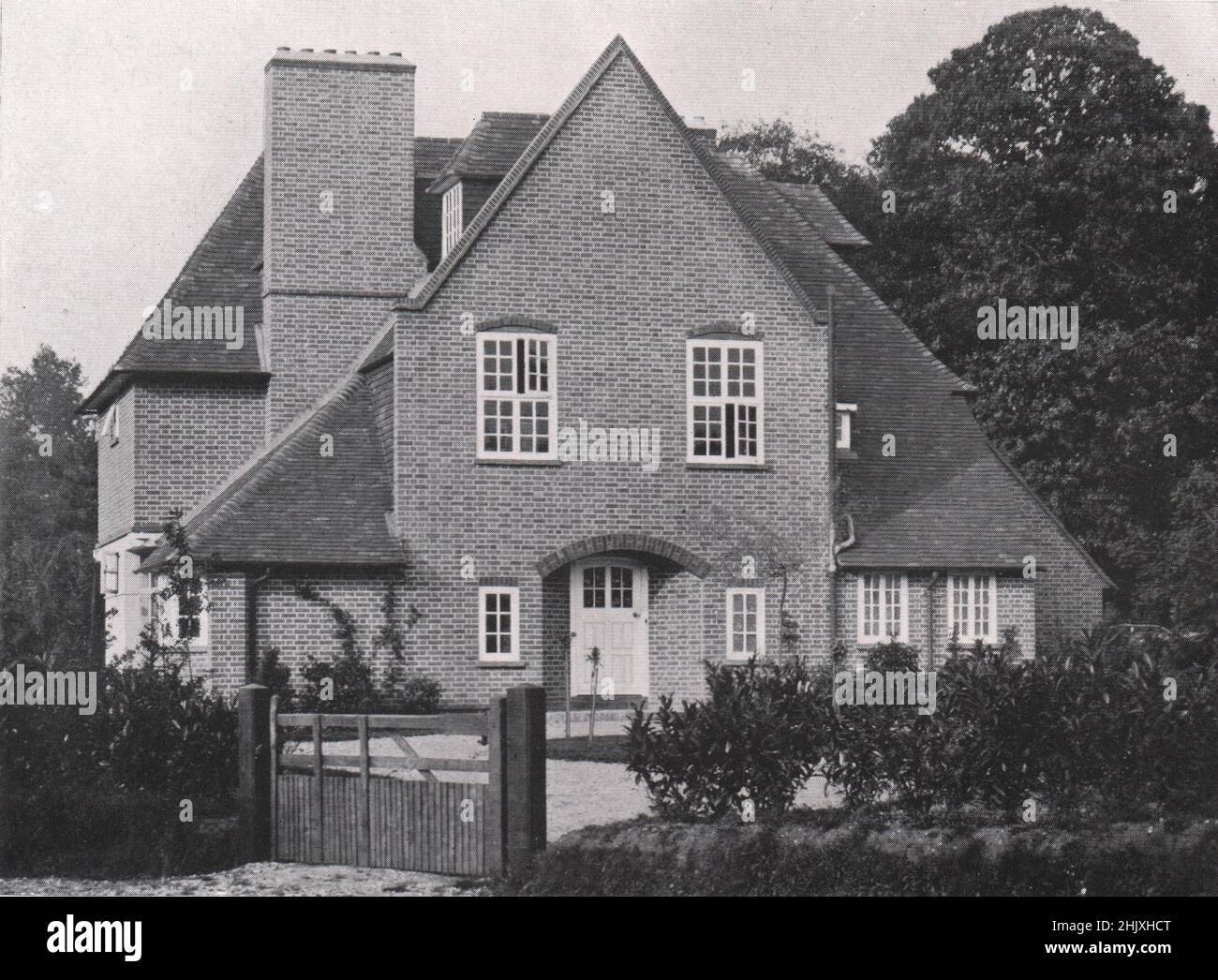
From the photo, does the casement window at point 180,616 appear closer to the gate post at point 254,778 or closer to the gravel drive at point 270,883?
the gate post at point 254,778

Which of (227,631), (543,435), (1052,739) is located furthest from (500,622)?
(1052,739)

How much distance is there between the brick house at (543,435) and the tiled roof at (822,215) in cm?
352

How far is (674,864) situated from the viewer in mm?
14695

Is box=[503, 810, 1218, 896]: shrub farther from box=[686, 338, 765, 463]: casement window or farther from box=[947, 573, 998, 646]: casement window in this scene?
box=[947, 573, 998, 646]: casement window

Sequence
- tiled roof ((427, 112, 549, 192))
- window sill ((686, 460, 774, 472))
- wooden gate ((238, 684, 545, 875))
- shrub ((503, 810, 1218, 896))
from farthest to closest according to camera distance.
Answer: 1. tiled roof ((427, 112, 549, 192))
2. window sill ((686, 460, 774, 472))
3. wooden gate ((238, 684, 545, 875))
4. shrub ((503, 810, 1218, 896))

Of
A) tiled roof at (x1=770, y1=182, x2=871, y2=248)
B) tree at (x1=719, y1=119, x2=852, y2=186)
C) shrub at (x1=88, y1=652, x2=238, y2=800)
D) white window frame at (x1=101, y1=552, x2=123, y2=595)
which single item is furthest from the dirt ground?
tree at (x1=719, y1=119, x2=852, y2=186)

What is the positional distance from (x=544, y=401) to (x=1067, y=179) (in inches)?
742

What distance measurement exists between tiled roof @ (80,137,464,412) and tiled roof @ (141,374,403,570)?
358 cm

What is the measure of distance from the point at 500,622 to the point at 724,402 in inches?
198

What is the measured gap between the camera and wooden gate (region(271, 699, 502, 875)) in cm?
1550

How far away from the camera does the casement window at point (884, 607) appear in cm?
3164

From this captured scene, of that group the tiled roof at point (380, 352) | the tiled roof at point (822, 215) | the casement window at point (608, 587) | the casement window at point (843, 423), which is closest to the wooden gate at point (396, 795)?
the casement window at point (608, 587)
